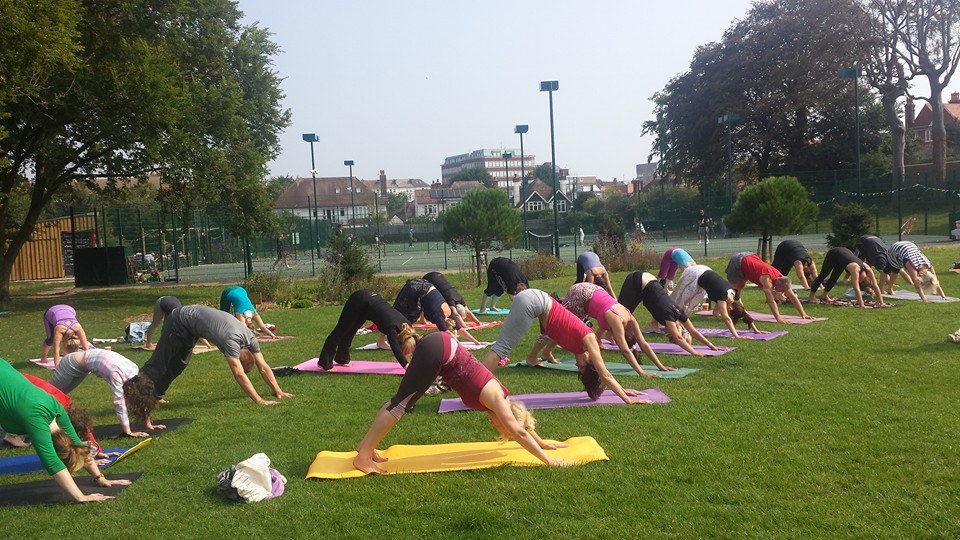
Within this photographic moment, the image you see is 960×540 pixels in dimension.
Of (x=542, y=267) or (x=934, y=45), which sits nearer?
(x=542, y=267)

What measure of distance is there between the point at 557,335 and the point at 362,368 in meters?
3.88

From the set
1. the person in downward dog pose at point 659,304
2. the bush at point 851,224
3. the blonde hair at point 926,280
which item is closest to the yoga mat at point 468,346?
the person in downward dog pose at point 659,304

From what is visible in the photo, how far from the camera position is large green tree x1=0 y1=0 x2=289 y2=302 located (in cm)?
1836

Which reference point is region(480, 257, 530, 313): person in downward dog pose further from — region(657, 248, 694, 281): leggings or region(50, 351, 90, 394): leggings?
region(50, 351, 90, 394): leggings

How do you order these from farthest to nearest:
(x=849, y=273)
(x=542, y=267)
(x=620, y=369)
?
(x=542, y=267) → (x=849, y=273) → (x=620, y=369)

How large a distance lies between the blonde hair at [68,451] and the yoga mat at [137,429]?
200 centimetres

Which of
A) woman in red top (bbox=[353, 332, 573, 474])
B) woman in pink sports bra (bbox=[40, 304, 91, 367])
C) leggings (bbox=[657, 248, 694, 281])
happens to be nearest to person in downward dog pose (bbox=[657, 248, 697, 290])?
leggings (bbox=[657, 248, 694, 281])

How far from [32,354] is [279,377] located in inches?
239

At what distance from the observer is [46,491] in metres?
6.70

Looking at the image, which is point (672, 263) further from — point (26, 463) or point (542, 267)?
point (542, 267)

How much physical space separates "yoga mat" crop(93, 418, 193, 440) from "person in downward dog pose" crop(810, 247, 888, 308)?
12951mm

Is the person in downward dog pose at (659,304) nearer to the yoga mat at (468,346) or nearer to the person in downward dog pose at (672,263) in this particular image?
the yoga mat at (468,346)

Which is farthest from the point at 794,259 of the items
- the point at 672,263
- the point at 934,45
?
the point at 934,45

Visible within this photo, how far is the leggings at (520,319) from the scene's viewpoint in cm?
909
